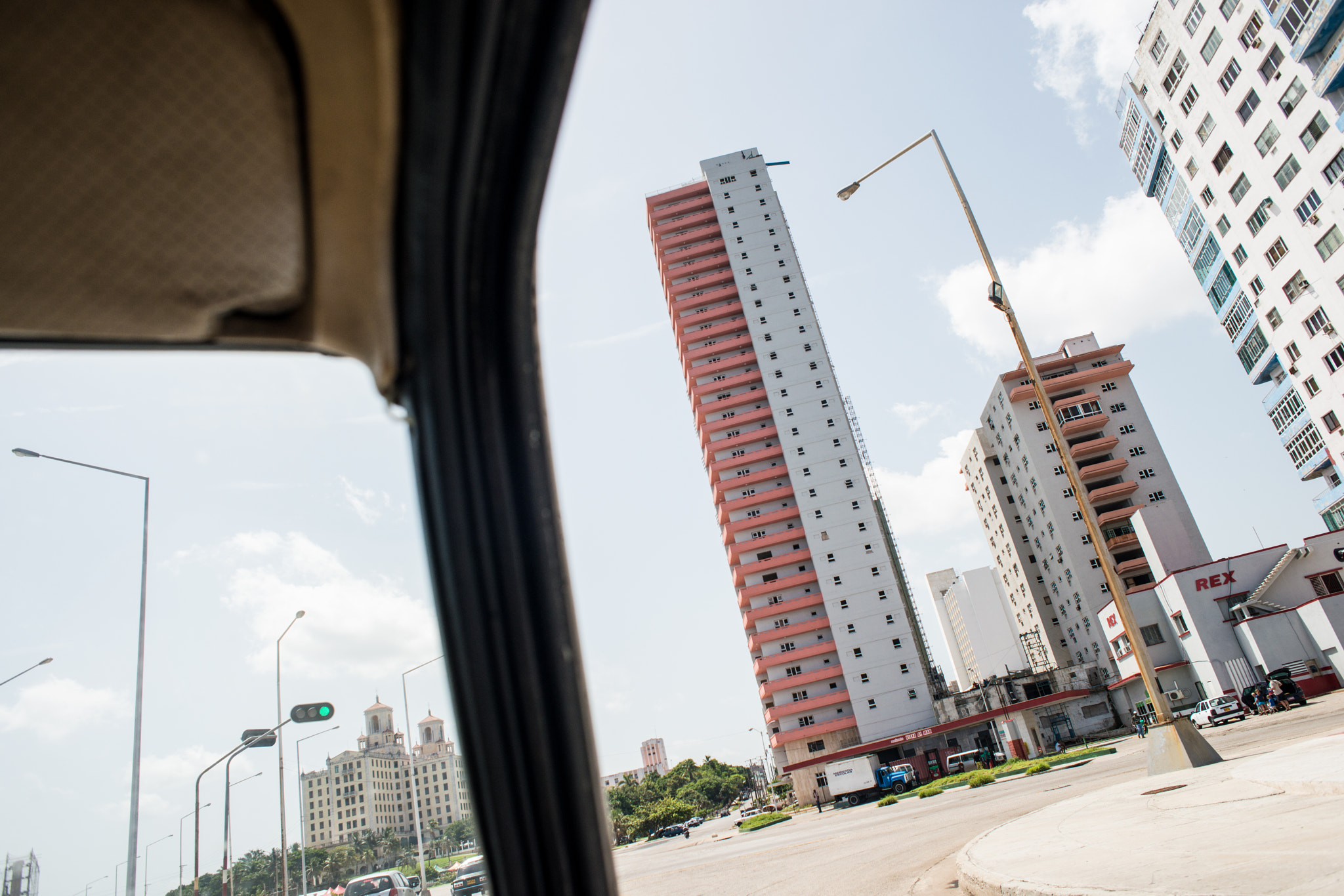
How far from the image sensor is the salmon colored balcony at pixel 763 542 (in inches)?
2063

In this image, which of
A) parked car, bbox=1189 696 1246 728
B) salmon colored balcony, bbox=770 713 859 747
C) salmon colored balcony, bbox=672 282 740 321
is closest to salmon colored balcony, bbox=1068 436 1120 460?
salmon colored balcony, bbox=770 713 859 747

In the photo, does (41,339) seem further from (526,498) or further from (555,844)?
(555,844)

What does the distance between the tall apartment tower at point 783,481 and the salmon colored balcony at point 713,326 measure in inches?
5.4

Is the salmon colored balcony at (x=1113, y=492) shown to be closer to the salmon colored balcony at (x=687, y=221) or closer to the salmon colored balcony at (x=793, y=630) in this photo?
the salmon colored balcony at (x=793, y=630)

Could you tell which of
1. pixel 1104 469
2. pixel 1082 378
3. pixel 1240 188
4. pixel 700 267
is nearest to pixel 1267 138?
pixel 1240 188

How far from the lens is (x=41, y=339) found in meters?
1.84

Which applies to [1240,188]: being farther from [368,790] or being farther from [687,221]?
[368,790]

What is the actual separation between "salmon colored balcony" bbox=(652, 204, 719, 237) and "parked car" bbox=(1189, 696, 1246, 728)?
5156 cm

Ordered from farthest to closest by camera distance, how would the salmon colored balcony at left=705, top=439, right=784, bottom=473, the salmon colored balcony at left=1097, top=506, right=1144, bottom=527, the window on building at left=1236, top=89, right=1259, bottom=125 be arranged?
1. the salmon colored balcony at left=705, top=439, right=784, bottom=473
2. the salmon colored balcony at left=1097, top=506, right=1144, bottom=527
3. the window on building at left=1236, top=89, right=1259, bottom=125

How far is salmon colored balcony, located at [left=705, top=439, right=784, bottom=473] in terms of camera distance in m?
55.0

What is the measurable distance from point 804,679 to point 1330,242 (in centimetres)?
3657

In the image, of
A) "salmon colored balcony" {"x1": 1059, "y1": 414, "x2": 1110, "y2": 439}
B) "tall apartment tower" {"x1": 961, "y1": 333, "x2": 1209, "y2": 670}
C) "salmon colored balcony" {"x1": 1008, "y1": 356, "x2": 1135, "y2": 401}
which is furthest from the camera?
"salmon colored balcony" {"x1": 1008, "y1": 356, "x2": 1135, "y2": 401}

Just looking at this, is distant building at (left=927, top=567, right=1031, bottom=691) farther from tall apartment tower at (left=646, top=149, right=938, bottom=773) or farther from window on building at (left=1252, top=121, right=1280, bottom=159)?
window on building at (left=1252, top=121, right=1280, bottom=159)

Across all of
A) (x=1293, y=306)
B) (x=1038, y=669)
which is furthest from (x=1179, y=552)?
(x=1038, y=669)
